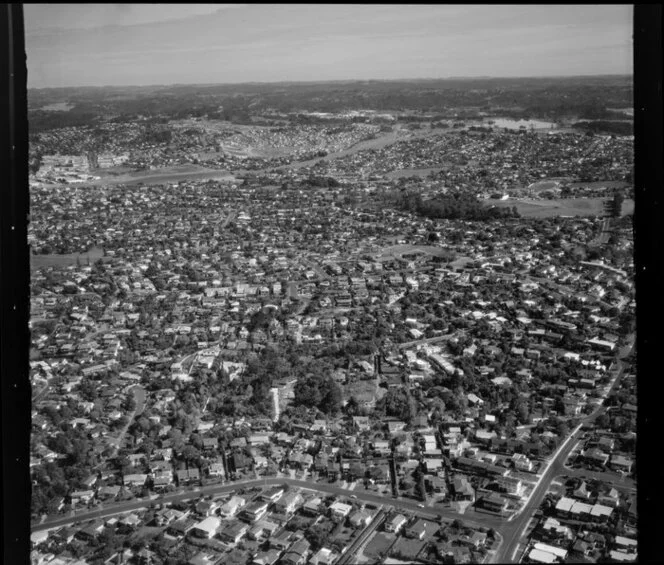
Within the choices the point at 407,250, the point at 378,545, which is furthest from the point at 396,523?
the point at 407,250

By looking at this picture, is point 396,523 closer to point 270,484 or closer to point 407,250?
point 270,484

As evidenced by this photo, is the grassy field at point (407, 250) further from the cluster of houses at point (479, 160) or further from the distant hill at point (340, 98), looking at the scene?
the distant hill at point (340, 98)

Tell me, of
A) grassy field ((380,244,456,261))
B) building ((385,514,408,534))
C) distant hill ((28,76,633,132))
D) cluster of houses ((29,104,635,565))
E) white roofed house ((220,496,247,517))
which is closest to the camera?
building ((385,514,408,534))

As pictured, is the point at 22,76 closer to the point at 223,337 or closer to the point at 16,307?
the point at 16,307

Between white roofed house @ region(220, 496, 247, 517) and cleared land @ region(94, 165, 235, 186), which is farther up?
cleared land @ region(94, 165, 235, 186)

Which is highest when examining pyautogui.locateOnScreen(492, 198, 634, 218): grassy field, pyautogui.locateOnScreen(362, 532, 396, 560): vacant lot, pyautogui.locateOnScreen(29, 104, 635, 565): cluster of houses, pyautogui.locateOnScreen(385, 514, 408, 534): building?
pyautogui.locateOnScreen(492, 198, 634, 218): grassy field

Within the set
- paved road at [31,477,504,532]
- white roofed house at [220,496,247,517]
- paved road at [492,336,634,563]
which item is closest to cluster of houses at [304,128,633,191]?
paved road at [492,336,634,563]

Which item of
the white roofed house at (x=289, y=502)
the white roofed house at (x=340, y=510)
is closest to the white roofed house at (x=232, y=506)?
the white roofed house at (x=289, y=502)

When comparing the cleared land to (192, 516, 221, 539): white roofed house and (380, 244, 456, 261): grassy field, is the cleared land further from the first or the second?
(192, 516, 221, 539): white roofed house

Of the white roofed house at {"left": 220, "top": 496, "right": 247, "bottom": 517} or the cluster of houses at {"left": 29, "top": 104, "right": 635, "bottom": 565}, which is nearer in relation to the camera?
the white roofed house at {"left": 220, "top": 496, "right": 247, "bottom": 517}
